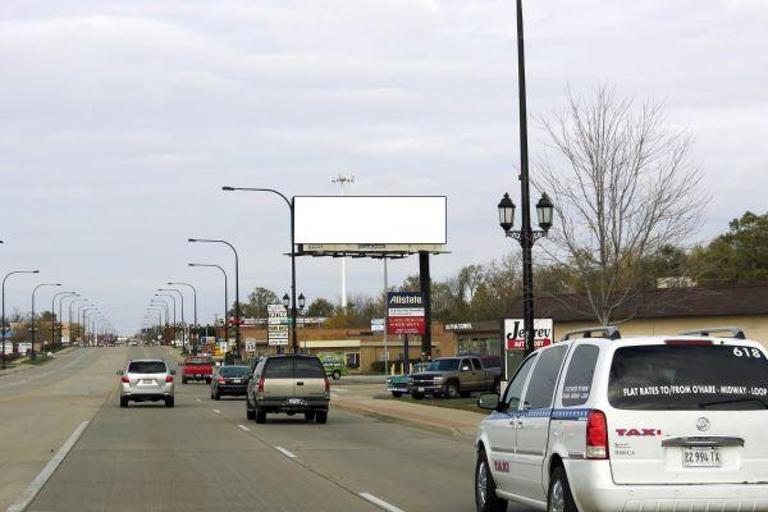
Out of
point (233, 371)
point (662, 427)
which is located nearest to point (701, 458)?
point (662, 427)

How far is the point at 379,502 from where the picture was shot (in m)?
13.8

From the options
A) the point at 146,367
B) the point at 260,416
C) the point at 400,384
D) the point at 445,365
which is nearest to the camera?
the point at 260,416

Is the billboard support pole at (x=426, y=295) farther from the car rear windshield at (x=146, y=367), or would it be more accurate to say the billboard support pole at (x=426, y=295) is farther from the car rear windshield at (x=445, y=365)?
the car rear windshield at (x=146, y=367)

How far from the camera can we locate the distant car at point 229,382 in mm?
48844

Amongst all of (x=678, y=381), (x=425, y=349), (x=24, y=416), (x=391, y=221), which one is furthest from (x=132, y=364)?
(x=391, y=221)

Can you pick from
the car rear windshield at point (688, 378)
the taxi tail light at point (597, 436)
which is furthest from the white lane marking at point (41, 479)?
the car rear windshield at point (688, 378)

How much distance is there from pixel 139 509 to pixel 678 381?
695 centimetres

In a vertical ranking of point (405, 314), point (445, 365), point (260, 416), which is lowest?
point (260, 416)

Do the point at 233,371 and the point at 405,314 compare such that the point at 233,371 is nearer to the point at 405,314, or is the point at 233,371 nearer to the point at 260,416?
the point at 405,314

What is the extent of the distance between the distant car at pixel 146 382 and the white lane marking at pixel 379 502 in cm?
2723

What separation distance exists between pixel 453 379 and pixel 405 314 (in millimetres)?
8959

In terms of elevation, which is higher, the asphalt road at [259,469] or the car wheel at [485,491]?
the car wheel at [485,491]

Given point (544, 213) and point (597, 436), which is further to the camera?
point (544, 213)

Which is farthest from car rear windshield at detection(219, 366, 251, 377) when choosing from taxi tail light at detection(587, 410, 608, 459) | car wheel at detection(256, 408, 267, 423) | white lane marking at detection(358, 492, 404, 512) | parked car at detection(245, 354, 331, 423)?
taxi tail light at detection(587, 410, 608, 459)
